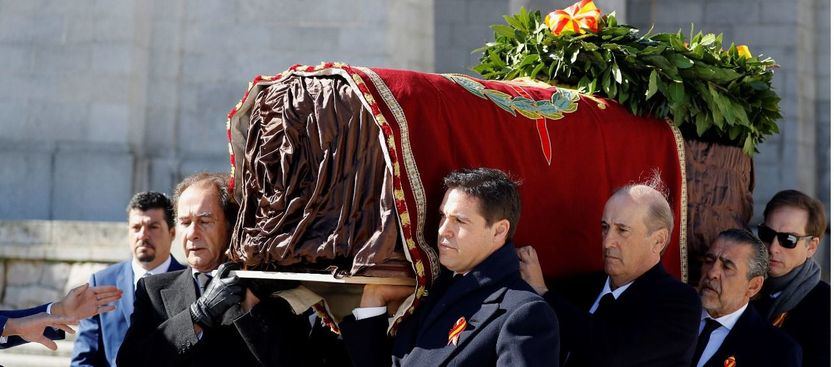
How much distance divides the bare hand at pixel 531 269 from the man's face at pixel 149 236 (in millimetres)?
1858

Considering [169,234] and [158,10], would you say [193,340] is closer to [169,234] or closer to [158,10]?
[169,234]

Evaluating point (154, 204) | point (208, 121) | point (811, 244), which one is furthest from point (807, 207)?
point (208, 121)

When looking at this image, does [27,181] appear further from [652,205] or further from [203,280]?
[652,205]

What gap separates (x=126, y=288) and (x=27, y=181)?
380cm

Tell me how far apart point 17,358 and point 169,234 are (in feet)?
6.95

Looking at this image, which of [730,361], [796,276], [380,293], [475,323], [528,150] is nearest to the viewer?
[475,323]

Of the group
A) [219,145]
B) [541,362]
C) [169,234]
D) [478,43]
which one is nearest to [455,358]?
[541,362]

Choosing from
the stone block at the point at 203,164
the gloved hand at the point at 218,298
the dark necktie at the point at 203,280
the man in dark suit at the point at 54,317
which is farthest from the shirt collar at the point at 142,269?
the stone block at the point at 203,164

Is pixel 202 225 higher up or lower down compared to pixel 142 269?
higher up

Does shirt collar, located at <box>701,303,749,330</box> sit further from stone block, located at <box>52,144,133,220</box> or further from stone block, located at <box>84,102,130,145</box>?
stone block, located at <box>84,102,130,145</box>

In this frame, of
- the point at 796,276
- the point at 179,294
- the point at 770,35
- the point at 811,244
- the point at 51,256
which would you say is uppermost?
the point at 770,35

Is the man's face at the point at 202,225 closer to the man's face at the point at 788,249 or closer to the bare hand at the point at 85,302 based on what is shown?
the bare hand at the point at 85,302

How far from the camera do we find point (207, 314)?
4551 millimetres

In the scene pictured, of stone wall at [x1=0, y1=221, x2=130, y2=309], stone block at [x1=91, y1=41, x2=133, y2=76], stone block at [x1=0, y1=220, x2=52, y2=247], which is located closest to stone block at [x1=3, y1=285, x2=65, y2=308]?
stone wall at [x1=0, y1=221, x2=130, y2=309]
